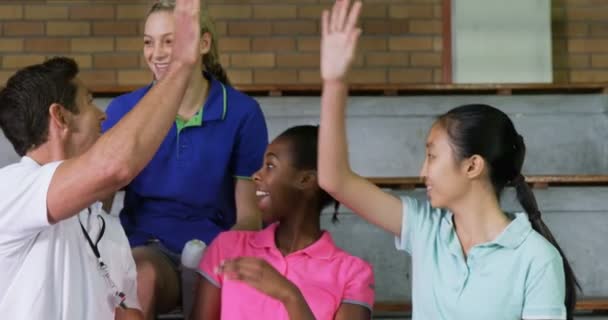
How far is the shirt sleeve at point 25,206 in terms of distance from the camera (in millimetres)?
1820

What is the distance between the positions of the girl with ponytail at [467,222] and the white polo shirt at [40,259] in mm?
491

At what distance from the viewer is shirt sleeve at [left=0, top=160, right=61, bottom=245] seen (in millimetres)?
1820

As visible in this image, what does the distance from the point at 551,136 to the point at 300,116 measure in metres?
0.97

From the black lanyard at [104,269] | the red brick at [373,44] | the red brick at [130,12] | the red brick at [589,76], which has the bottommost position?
A: the black lanyard at [104,269]

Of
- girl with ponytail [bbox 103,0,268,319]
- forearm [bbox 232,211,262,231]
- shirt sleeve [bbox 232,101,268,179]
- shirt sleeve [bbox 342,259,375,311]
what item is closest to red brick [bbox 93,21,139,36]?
girl with ponytail [bbox 103,0,268,319]

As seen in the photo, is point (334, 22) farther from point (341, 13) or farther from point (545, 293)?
point (545, 293)

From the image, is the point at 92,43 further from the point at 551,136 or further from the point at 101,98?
the point at 551,136

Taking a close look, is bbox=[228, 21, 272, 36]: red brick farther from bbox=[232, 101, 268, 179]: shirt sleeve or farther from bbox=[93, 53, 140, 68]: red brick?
bbox=[232, 101, 268, 179]: shirt sleeve

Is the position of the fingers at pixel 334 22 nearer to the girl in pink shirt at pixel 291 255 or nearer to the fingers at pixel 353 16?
the fingers at pixel 353 16

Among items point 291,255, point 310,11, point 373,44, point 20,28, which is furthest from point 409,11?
point 291,255

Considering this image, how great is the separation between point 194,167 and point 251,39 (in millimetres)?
2690

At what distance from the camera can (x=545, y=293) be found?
6.54ft

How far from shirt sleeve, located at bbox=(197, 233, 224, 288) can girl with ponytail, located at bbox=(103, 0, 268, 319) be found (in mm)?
131

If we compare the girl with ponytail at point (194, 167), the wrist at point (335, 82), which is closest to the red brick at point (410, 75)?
the girl with ponytail at point (194, 167)
